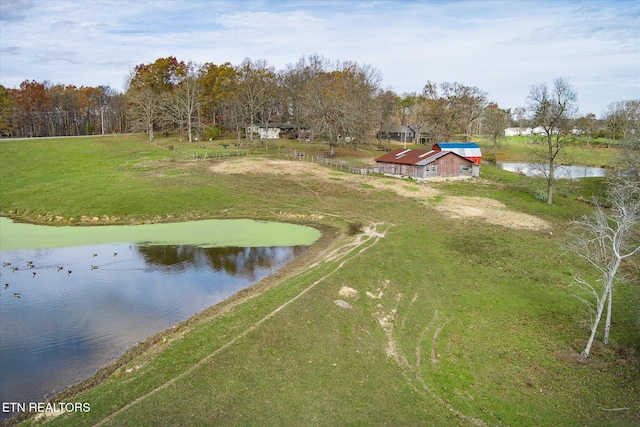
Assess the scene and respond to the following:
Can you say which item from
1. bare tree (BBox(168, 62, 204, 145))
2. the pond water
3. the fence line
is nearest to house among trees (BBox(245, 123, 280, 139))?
bare tree (BBox(168, 62, 204, 145))

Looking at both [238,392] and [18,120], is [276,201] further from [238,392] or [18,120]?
[18,120]

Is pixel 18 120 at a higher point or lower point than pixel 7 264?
higher

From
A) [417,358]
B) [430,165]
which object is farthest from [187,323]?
[430,165]

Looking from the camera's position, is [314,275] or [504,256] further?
[504,256]

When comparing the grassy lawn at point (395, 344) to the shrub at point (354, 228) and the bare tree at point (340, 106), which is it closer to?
the shrub at point (354, 228)

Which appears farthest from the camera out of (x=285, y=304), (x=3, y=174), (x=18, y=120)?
(x=18, y=120)

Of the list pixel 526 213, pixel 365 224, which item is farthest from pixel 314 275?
pixel 526 213

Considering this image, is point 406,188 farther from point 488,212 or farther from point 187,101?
point 187,101
